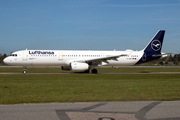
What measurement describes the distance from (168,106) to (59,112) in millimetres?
4309

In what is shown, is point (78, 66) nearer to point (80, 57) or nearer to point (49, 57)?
point (80, 57)

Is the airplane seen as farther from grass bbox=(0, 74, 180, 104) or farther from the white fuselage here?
grass bbox=(0, 74, 180, 104)

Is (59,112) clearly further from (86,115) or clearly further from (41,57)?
(41,57)

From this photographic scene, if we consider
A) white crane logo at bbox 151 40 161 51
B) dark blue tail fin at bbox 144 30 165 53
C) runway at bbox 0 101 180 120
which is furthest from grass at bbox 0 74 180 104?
white crane logo at bbox 151 40 161 51

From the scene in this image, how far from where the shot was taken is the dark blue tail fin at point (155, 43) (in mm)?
35438

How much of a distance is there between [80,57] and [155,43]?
13653 millimetres

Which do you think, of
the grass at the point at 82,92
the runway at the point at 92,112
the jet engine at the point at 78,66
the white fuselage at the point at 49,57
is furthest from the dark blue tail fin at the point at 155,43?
the runway at the point at 92,112

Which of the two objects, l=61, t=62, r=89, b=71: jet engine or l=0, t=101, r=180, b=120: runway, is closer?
l=0, t=101, r=180, b=120: runway

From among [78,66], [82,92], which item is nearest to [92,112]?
[82,92]

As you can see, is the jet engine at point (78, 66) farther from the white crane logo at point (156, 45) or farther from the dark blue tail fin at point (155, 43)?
the white crane logo at point (156, 45)

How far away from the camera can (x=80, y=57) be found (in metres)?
32.3

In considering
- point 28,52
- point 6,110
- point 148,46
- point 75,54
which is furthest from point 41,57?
point 6,110

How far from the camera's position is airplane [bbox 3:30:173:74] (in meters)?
29.9

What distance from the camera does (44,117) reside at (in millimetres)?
6270
